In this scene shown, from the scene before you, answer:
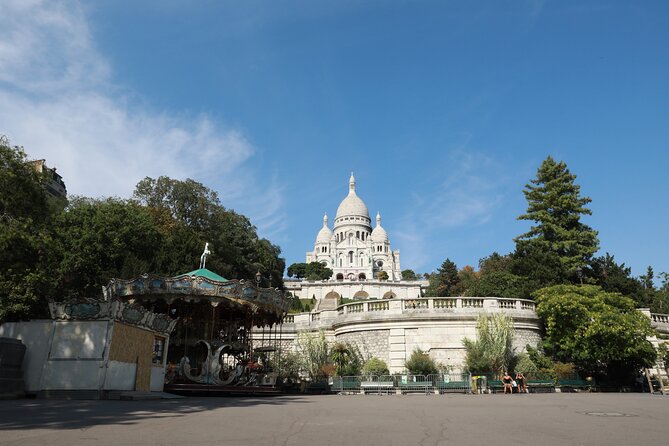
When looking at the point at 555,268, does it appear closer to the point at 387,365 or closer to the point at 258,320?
the point at 387,365

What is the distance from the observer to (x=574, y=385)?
2670 centimetres

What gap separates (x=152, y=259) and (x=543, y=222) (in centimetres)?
3320

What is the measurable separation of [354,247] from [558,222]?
10094cm

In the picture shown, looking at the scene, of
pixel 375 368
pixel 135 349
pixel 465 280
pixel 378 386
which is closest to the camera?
pixel 135 349

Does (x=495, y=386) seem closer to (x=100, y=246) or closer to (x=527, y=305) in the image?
(x=527, y=305)

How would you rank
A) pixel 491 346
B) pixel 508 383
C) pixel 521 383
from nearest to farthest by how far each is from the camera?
1. pixel 508 383
2. pixel 521 383
3. pixel 491 346

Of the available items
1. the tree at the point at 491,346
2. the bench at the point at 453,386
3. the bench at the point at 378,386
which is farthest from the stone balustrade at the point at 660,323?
the bench at the point at 378,386

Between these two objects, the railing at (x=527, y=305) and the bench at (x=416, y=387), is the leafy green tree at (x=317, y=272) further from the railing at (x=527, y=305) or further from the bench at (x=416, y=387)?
the bench at (x=416, y=387)

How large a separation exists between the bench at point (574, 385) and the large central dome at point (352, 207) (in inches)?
4985

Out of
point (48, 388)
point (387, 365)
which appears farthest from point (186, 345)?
point (387, 365)

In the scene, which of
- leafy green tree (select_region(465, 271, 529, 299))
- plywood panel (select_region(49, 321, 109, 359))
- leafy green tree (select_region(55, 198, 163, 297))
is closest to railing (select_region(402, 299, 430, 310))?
leafy green tree (select_region(465, 271, 529, 299))

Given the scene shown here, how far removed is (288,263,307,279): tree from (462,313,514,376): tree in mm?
109989

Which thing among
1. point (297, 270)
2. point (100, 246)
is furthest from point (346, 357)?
point (297, 270)

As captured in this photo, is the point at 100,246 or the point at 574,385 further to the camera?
the point at 100,246
